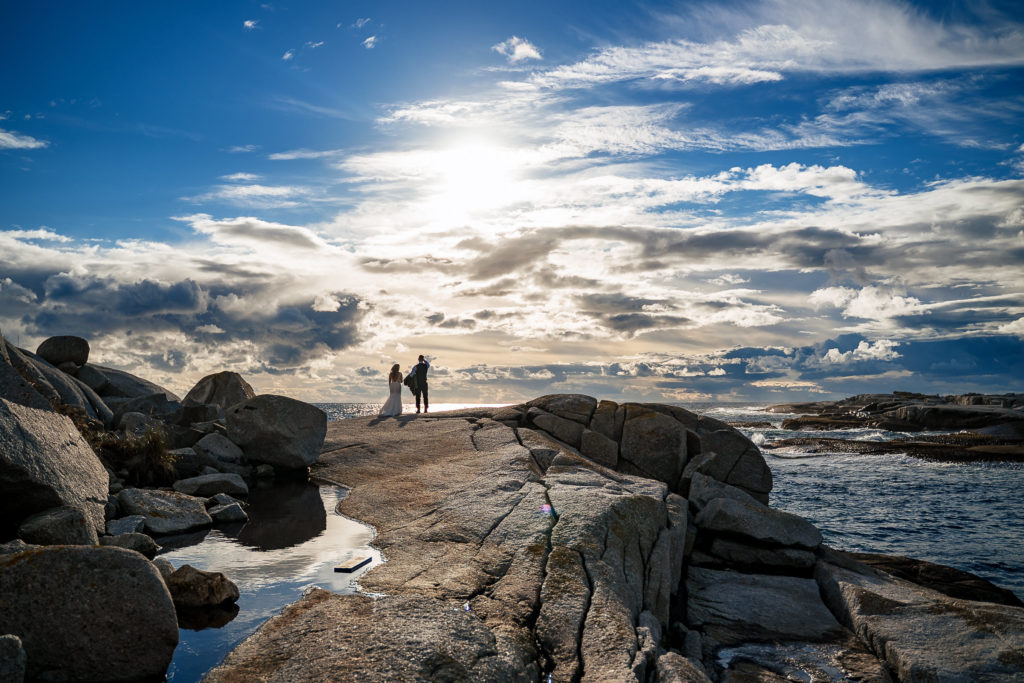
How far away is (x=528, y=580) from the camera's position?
8.77 metres

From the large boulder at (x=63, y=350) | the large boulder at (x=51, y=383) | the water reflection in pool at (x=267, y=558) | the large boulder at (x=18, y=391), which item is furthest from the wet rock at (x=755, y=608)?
the large boulder at (x=63, y=350)

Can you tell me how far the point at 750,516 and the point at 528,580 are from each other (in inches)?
283

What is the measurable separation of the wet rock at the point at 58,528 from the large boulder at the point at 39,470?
11.0 inches

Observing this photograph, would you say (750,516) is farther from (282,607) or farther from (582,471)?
(282,607)

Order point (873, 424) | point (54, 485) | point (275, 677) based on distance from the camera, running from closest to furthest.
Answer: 1. point (275, 677)
2. point (54, 485)
3. point (873, 424)

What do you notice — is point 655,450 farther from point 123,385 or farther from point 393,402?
point 123,385

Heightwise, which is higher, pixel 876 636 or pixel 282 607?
pixel 282 607

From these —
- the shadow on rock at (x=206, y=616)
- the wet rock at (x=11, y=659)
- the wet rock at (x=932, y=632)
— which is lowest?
the wet rock at (x=932, y=632)

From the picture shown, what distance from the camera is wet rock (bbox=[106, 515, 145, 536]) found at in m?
11.4

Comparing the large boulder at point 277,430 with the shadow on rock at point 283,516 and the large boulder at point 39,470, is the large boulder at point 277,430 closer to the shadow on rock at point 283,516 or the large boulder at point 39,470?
the shadow on rock at point 283,516

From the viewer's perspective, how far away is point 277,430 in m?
18.6

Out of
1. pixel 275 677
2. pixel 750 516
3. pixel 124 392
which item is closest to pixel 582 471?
pixel 750 516

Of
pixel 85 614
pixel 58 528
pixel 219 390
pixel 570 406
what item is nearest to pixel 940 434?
pixel 570 406

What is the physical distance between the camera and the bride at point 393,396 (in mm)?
27859
